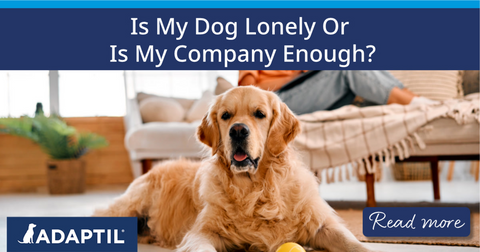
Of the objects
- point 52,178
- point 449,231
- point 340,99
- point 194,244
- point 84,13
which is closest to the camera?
point 194,244

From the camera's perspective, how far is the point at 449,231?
6.27 feet

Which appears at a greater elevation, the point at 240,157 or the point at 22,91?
the point at 22,91

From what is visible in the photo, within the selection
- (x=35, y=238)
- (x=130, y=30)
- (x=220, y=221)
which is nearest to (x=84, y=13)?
(x=130, y=30)

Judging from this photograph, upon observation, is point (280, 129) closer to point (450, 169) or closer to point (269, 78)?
point (269, 78)

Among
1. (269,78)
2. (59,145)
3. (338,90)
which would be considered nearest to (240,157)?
(338,90)

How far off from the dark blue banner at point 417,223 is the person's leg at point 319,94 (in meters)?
1.25

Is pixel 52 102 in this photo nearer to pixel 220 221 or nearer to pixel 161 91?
pixel 161 91

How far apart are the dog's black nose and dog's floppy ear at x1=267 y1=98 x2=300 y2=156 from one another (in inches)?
5.9

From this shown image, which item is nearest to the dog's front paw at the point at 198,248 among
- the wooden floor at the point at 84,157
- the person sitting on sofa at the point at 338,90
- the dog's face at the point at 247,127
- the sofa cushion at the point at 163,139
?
the dog's face at the point at 247,127

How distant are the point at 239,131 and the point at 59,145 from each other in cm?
369

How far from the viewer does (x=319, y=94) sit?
3082mm

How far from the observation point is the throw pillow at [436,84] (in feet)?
11.2

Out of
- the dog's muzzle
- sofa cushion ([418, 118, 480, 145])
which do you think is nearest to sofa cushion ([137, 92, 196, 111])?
sofa cushion ([418, 118, 480, 145])

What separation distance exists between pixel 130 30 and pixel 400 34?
167 cm
